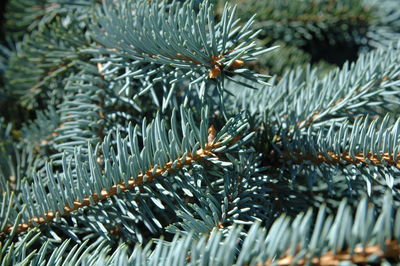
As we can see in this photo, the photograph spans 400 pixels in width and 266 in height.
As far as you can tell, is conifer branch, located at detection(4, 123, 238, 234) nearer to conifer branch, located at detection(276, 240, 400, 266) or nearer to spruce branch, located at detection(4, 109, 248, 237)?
spruce branch, located at detection(4, 109, 248, 237)

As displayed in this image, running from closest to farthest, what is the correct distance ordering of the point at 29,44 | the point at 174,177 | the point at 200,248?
the point at 200,248 < the point at 174,177 < the point at 29,44

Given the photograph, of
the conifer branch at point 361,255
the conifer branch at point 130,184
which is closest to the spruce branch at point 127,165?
the conifer branch at point 130,184

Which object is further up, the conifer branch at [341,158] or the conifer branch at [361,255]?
the conifer branch at [341,158]

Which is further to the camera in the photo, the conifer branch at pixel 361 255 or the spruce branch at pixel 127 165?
the spruce branch at pixel 127 165

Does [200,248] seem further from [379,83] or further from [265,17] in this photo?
[265,17]

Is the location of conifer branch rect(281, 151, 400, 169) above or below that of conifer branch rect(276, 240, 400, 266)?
above

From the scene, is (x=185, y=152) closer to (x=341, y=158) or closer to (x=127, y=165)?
(x=127, y=165)

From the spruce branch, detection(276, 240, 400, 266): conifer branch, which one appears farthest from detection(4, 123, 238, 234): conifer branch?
detection(276, 240, 400, 266): conifer branch

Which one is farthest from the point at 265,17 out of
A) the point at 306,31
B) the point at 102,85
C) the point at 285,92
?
the point at 102,85

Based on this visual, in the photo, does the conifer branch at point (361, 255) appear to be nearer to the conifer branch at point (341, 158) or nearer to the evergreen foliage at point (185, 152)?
the evergreen foliage at point (185, 152)
